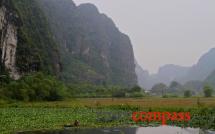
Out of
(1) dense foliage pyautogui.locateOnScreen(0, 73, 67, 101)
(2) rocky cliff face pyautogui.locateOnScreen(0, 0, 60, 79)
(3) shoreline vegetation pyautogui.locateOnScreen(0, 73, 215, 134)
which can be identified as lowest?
(3) shoreline vegetation pyautogui.locateOnScreen(0, 73, 215, 134)

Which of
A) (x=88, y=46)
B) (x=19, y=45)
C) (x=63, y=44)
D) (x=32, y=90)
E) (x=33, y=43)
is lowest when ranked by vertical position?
(x=32, y=90)

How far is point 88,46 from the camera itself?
514 ft

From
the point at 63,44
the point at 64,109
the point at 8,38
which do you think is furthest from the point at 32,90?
the point at 63,44

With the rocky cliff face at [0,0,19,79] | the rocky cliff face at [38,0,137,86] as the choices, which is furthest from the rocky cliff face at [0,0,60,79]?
the rocky cliff face at [38,0,137,86]

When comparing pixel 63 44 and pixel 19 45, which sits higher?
pixel 63 44

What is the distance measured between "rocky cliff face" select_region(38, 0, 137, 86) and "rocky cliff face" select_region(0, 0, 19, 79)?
46.4 m

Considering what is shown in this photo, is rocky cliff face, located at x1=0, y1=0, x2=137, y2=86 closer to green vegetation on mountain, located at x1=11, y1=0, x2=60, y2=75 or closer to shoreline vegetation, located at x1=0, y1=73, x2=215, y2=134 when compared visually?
green vegetation on mountain, located at x1=11, y1=0, x2=60, y2=75

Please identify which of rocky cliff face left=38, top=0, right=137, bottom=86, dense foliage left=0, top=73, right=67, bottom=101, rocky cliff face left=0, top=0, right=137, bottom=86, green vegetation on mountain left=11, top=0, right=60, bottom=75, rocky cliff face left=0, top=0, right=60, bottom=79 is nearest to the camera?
dense foliage left=0, top=73, right=67, bottom=101

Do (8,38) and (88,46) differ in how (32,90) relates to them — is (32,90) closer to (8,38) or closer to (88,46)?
(8,38)

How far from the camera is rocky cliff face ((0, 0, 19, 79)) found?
67.1 metres

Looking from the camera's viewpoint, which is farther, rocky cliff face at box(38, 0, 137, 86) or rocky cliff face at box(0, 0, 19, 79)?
rocky cliff face at box(38, 0, 137, 86)

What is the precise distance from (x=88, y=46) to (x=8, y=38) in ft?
285

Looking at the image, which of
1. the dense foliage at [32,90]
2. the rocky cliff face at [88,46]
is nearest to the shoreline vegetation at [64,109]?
the dense foliage at [32,90]

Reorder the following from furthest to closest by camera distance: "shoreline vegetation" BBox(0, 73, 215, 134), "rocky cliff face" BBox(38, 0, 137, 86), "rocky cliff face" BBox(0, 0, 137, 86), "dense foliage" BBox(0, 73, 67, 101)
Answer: "rocky cliff face" BBox(38, 0, 137, 86) → "rocky cliff face" BBox(0, 0, 137, 86) → "dense foliage" BBox(0, 73, 67, 101) → "shoreline vegetation" BBox(0, 73, 215, 134)
